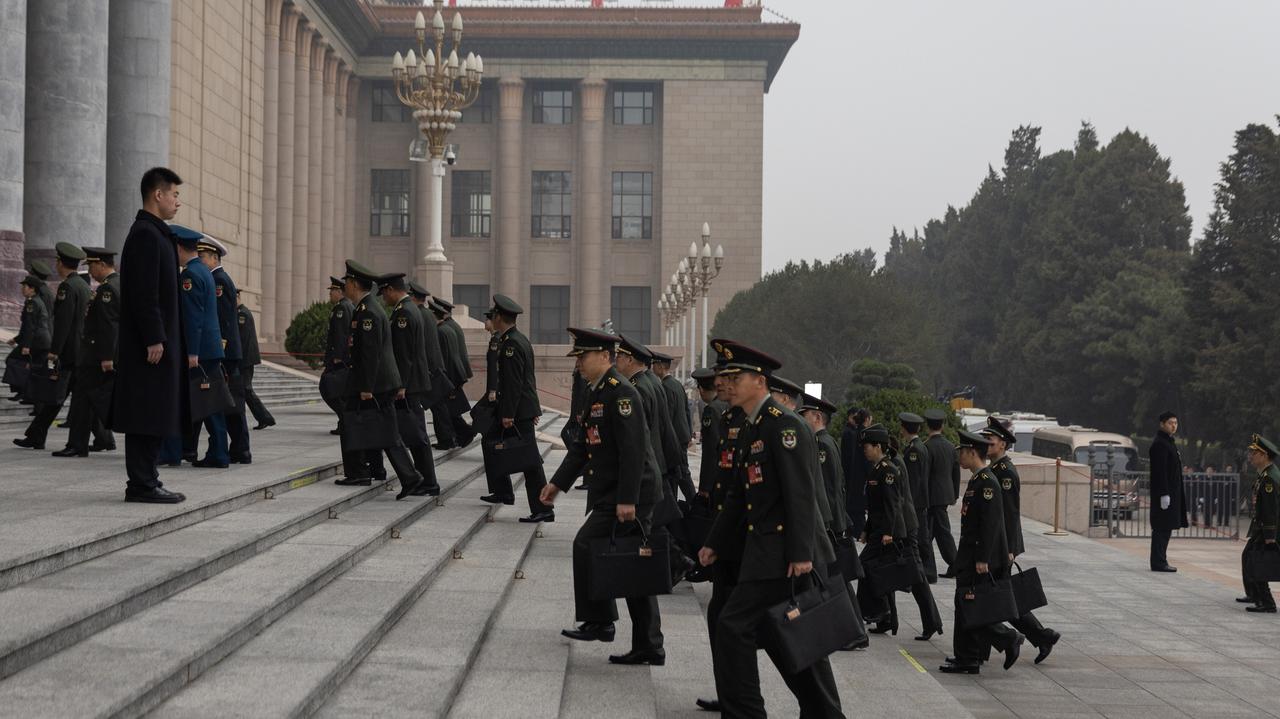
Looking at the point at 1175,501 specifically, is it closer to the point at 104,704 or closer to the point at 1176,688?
the point at 1176,688

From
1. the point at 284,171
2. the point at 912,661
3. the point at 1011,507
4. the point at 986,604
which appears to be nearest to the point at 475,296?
the point at 284,171

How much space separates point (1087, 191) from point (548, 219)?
25255 mm

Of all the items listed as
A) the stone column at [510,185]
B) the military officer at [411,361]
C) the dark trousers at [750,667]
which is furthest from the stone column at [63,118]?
the stone column at [510,185]

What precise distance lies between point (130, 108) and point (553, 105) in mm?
42168

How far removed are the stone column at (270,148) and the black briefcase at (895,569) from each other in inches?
1537

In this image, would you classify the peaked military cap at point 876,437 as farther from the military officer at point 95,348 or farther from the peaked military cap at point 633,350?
the military officer at point 95,348

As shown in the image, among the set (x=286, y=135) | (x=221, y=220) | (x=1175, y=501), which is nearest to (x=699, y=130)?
(x=286, y=135)

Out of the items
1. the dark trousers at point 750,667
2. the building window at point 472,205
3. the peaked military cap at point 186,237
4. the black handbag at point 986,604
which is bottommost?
the black handbag at point 986,604

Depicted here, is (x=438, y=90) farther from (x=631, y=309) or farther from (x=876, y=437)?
(x=631, y=309)

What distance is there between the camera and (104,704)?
5023mm

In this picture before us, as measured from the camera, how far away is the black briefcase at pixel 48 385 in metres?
12.8

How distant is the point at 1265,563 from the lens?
47.7 feet

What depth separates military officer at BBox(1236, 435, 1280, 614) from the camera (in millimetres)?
14547

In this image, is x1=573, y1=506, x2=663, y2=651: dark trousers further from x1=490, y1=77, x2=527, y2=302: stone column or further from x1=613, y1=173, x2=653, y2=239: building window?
x1=613, y1=173, x2=653, y2=239: building window
